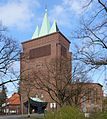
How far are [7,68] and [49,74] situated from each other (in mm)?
22338

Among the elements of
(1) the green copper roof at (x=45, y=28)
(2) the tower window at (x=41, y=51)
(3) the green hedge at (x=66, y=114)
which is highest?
(1) the green copper roof at (x=45, y=28)

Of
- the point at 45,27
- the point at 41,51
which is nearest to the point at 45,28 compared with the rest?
the point at 45,27

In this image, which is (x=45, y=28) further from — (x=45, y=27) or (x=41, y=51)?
(x=41, y=51)

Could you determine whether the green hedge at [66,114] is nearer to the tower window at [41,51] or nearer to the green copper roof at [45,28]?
the tower window at [41,51]

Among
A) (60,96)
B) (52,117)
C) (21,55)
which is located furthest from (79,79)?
(52,117)

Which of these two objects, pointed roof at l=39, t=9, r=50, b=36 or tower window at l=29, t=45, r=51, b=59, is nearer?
tower window at l=29, t=45, r=51, b=59

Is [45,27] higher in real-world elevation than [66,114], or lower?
higher

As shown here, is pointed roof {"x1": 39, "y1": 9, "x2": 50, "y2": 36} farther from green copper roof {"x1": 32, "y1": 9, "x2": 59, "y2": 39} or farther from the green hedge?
the green hedge

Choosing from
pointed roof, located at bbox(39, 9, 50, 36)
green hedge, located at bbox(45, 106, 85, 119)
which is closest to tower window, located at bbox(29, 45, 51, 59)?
pointed roof, located at bbox(39, 9, 50, 36)

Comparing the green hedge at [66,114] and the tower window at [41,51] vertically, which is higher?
the tower window at [41,51]

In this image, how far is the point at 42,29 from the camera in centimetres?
12525

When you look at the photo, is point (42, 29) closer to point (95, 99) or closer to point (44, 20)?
point (44, 20)

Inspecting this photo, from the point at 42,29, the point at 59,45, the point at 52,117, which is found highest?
the point at 42,29

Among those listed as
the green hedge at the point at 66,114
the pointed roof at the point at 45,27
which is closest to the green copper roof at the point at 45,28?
the pointed roof at the point at 45,27
